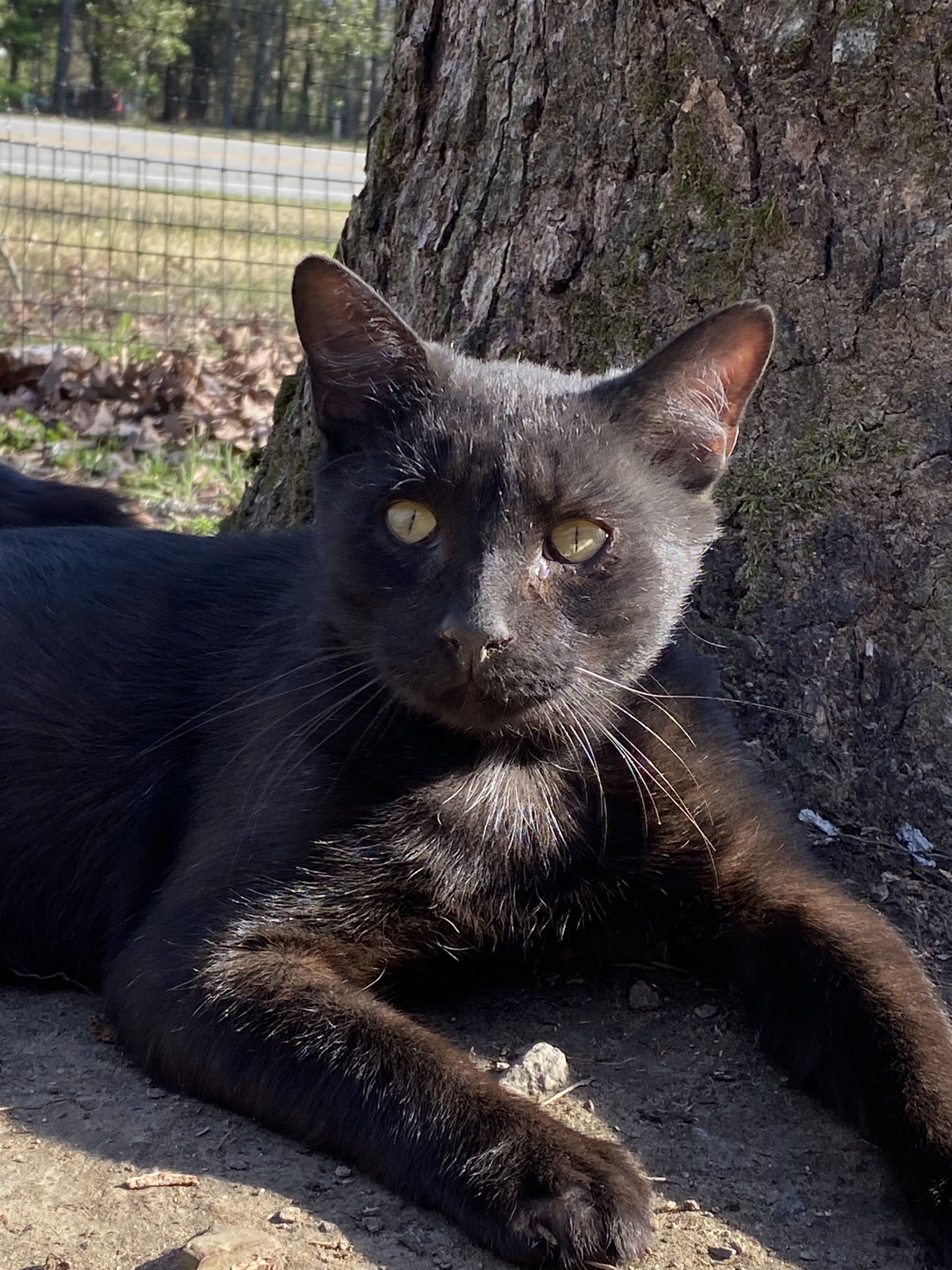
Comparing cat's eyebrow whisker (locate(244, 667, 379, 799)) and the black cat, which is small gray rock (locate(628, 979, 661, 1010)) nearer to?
the black cat

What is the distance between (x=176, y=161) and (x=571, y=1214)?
9353mm

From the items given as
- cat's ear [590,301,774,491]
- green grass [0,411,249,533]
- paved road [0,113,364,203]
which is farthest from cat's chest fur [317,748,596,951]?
paved road [0,113,364,203]

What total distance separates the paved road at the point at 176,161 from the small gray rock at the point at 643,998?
23.8 ft

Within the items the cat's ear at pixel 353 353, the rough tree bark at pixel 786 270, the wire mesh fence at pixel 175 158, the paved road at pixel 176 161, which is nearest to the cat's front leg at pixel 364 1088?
the cat's ear at pixel 353 353

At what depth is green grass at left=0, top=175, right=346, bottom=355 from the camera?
26.6 feet

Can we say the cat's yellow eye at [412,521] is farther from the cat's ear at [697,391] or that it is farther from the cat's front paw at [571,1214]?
the cat's front paw at [571,1214]

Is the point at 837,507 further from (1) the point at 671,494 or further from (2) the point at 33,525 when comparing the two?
(2) the point at 33,525

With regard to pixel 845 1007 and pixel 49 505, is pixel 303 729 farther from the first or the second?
pixel 49 505

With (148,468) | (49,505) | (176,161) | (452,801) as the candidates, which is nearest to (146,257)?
(176,161)

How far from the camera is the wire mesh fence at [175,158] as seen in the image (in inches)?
328

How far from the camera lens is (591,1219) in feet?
5.83

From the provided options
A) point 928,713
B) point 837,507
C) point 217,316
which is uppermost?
point 837,507

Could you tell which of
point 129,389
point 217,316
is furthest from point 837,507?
point 217,316

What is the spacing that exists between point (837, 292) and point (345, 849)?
1.53 meters
